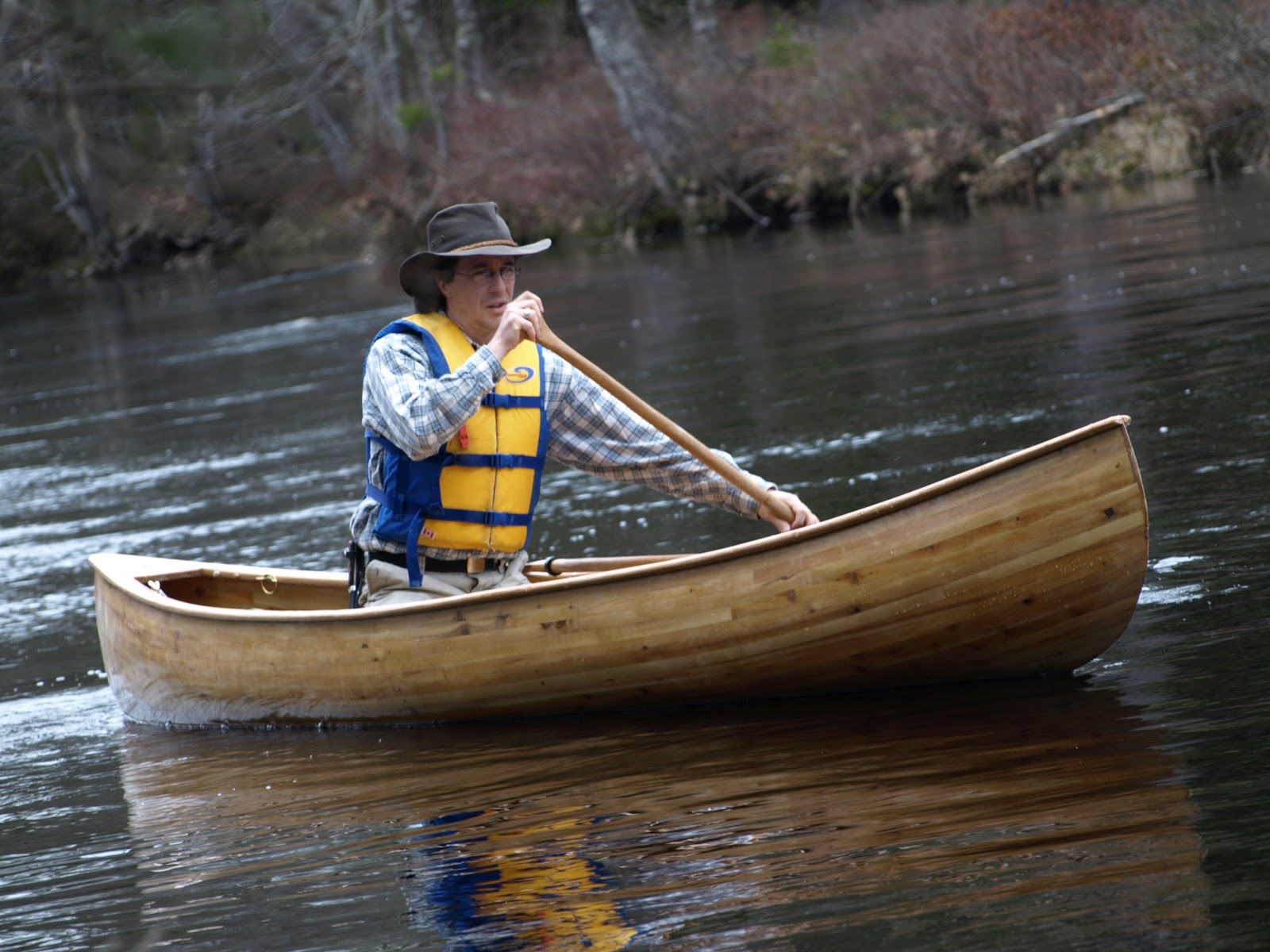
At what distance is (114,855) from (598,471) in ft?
5.38

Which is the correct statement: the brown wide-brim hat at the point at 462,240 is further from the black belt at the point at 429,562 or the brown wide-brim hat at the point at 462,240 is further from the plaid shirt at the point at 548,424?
the black belt at the point at 429,562

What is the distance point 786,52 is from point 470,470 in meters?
20.7

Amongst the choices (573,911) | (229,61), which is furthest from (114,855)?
(229,61)

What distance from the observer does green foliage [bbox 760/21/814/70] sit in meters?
23.8

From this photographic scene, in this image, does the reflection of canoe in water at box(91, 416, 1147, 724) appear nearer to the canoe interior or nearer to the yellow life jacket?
the yellow life jacket

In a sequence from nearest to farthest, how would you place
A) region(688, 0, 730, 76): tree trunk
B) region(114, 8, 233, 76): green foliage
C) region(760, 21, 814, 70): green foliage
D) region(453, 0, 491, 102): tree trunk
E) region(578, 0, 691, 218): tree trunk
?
region(578, 0, 691, 218): tree trunk < region(760, 21, 814, 70): green foliage < region(688, 0, 730, 76): tree trunk < region(114, 8, 233, 76): green foliage < region(453, 0, 491, 102): tree trunk

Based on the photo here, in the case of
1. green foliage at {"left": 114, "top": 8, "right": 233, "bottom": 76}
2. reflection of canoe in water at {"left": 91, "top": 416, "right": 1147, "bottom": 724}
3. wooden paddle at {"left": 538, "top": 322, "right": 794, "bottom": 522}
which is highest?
green foliage at {"left": 114, "top": 8, "right": 233, "bottom": 76}

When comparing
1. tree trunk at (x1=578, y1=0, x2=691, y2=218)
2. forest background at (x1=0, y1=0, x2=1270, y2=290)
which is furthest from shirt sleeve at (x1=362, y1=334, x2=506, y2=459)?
tree trunk at (x1=578, y1=0, x2=691, y2=218)

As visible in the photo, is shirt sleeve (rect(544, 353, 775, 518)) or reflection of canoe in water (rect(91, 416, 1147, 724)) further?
shirt sleeve (rect(544, 353, 775, 518))

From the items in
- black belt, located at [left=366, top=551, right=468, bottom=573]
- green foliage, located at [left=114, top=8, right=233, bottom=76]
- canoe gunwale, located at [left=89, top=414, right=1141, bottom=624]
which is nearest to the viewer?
canoe gunwale, located at [left=89, top=414, right=1141, bottom=624]

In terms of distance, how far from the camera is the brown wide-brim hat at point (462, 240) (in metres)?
4.29

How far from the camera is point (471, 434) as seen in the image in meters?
4.34

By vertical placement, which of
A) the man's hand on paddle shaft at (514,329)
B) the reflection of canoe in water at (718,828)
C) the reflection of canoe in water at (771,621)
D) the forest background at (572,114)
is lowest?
the reflection of canoe in water at (718,828)

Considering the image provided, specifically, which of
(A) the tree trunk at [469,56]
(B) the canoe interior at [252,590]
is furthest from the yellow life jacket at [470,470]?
(A) the tree trunk at [469,56]
